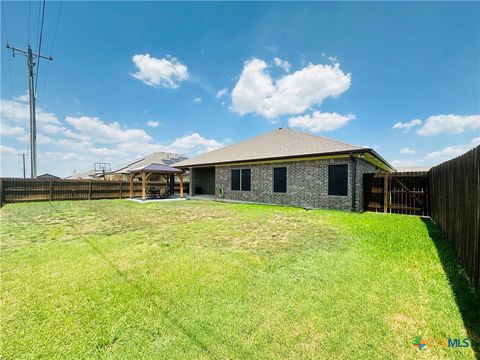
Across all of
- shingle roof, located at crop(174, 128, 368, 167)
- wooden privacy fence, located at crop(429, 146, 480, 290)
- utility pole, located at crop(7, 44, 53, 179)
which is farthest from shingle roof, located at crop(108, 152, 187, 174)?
wooden privacy fence, located at crop(429, 146, 480, 290)

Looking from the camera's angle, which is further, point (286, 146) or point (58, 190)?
point (58, 190)

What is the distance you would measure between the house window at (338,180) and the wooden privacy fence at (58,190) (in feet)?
54.1

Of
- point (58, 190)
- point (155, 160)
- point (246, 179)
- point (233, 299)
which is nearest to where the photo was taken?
point (233, 299)

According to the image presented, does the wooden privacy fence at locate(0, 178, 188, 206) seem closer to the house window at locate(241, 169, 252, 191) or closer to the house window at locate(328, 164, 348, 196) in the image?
the house window at locate(241, 169, 252, 191)

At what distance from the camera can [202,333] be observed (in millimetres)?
1969

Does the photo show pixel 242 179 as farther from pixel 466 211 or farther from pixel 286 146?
pixel 466 211

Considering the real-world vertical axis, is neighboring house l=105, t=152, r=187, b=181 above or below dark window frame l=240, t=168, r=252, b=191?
above

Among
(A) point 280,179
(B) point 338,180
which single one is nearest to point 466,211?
(B) point 338,180

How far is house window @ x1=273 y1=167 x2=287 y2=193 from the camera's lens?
11705 mm

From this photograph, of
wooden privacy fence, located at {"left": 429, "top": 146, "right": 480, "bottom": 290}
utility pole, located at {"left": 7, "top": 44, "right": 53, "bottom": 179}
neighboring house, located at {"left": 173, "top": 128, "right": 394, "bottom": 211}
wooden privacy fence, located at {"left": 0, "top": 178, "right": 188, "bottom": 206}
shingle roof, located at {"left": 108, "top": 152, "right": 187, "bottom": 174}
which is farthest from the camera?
shingle roof, located at {"left": 108, "top": 152, "right": 187, "bottom": 174}

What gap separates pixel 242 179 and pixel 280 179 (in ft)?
9.89

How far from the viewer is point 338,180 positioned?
9.70 metres

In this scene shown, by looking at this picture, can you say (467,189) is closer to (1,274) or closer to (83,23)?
(1,274)

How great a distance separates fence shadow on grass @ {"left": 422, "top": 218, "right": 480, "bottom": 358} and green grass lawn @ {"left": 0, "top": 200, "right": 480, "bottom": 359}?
1cm
